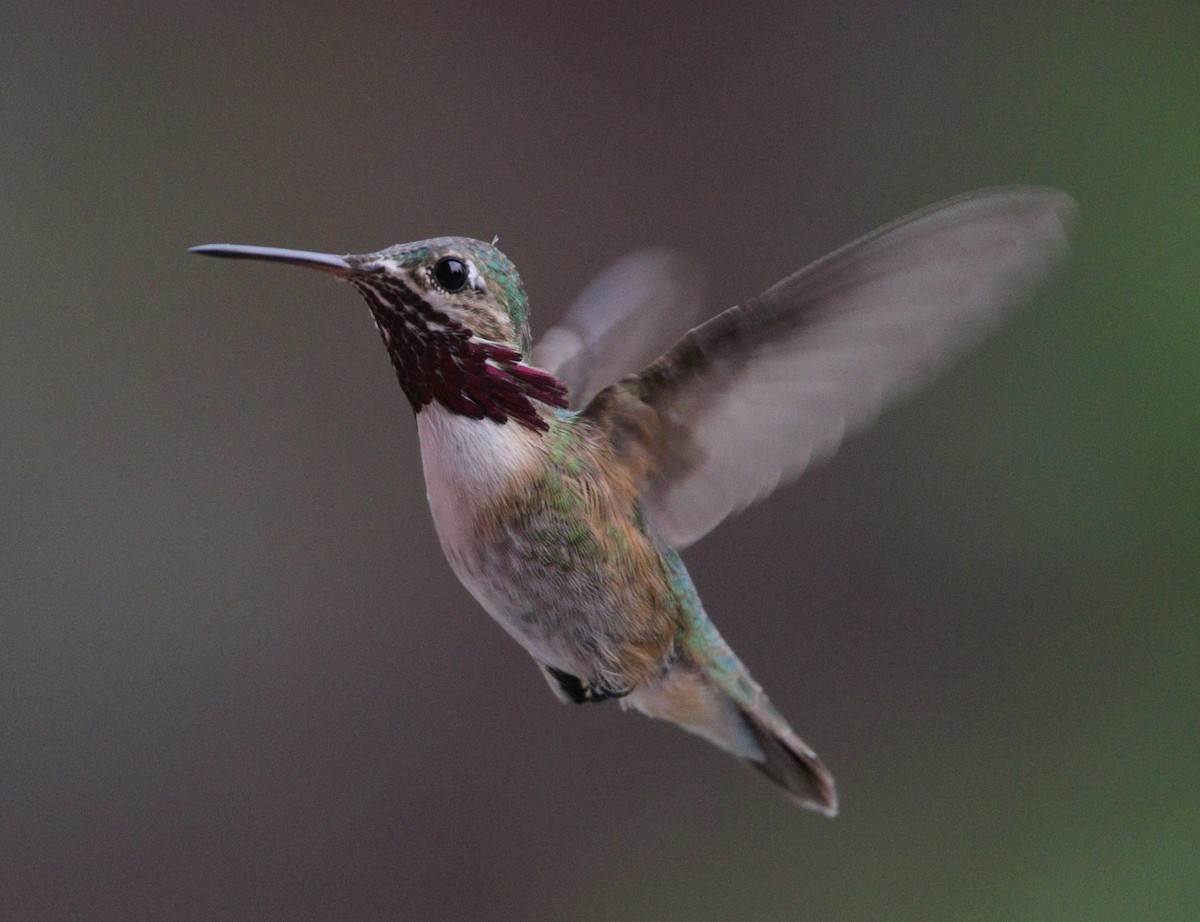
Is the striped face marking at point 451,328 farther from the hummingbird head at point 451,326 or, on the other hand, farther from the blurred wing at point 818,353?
the blurred wing at point 818,353

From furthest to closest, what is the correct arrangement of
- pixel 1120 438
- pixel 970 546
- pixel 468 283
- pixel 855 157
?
pixel 855 157
pixel 970 546
pixel 1120 438
pixel 468 283

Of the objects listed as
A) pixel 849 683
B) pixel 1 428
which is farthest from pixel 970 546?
pixel 1 428

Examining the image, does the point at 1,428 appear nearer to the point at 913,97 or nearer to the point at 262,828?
the point at 262,828

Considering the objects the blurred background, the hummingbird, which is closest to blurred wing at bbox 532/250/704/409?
the hummingbird

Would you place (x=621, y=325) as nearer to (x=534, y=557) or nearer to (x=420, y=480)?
(x=534, y=557)

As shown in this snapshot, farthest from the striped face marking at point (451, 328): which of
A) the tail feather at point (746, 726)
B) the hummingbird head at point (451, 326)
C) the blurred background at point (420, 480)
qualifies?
the blurred background at point (420, 480)

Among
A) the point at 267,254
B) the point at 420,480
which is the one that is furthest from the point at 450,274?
the point at 420,480

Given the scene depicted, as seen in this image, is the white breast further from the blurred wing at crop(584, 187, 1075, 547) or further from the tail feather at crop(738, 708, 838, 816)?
the tail feather at crop(738, 708, 838, 816)
